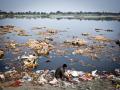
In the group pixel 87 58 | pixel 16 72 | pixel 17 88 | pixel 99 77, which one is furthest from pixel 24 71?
pixel 87 58

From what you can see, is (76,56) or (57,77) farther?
(76,56)

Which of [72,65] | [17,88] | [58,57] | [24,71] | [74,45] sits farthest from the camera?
[74,45]

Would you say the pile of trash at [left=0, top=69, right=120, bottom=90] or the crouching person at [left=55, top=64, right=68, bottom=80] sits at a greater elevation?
the crouching person at [left=55, top=64, right=68, bottom=80]

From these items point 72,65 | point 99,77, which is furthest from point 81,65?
point 99,77

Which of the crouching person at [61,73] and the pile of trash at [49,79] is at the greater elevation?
the crouching person at [61,73]

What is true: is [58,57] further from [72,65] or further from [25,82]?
[25,82]

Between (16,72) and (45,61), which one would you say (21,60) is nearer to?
(45,61)

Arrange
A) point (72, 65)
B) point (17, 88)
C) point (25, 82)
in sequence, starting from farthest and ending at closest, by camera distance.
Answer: point (72, 65)
point (25, 82)
point (17, 88)

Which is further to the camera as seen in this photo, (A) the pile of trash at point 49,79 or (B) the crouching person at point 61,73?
(B) the crouching person at point 61,73

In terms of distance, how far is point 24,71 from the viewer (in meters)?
12.3

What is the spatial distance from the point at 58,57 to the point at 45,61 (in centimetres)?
150

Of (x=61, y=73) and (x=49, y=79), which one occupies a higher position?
(x=61, y=73)

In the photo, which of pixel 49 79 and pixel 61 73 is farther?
pixel 49 79

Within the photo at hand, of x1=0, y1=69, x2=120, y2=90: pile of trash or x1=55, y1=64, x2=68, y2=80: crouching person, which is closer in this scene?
x1=0, y1=69, x2=120, y2=90: pile of trash
